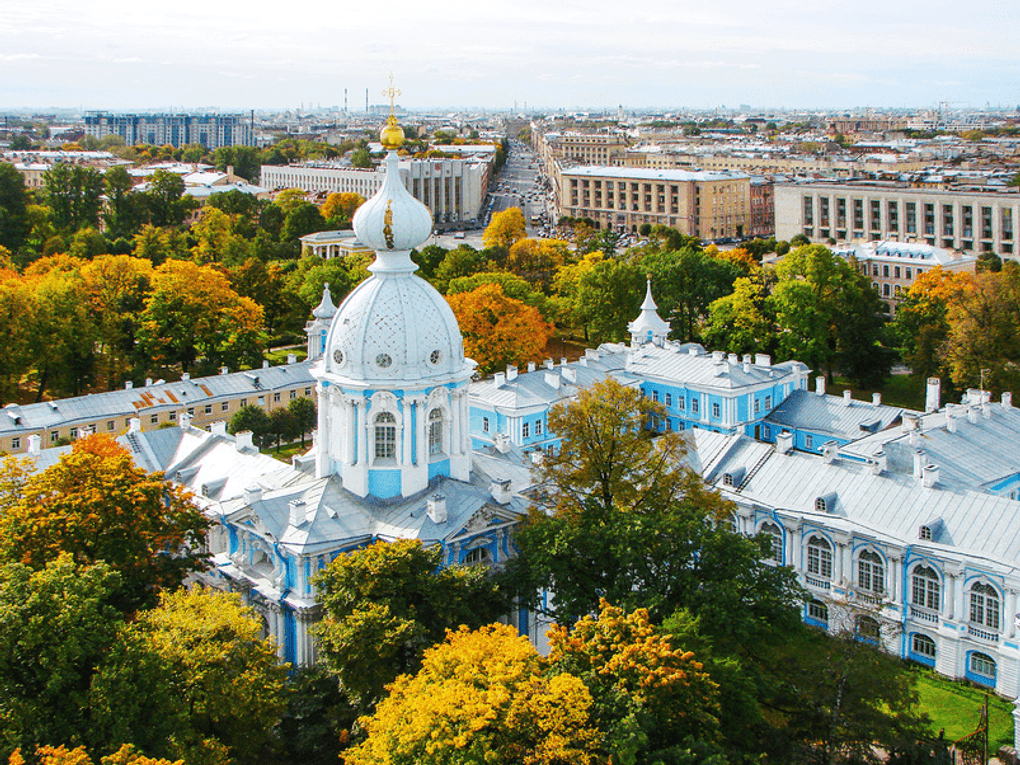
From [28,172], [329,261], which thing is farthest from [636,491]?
[28,172]

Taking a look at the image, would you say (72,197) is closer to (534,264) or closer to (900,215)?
(534,264)

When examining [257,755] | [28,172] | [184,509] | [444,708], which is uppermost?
[28,172]

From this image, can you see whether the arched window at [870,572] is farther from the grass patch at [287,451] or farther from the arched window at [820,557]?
the grass patch at [287,451]

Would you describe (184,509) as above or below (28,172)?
below

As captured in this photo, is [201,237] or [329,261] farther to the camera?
[201,237]

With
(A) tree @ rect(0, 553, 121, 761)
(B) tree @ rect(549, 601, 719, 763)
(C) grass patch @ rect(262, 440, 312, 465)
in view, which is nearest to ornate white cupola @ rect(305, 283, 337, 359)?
(C) grass patch @ rect(262, 440, 312, 465)

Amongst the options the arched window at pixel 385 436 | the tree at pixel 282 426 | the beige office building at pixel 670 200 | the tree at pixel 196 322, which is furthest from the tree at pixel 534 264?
the arched window at pixel 385 436

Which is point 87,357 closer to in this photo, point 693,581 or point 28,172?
point 693,581

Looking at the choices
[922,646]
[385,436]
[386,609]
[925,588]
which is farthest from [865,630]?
[385,436]
